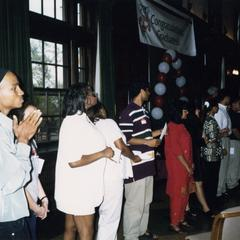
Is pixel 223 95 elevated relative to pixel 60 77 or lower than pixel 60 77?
lower

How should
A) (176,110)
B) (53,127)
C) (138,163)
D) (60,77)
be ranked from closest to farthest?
(138,163)
(176,110)
(53,127)
(60,77)

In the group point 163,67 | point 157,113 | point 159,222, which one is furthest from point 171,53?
point 159,222

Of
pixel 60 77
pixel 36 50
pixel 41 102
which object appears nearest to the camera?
pixel 36 50

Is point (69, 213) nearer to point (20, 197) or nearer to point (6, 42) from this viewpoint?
point (20, 197)

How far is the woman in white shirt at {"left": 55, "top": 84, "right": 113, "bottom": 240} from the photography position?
3061mm

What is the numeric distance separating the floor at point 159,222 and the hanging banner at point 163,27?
286cm

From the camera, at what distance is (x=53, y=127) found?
5.70 m

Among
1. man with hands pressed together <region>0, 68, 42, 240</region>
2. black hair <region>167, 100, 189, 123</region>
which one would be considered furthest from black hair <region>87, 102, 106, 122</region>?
man with hands pressed together <region>0, 68, 42, 240</region>

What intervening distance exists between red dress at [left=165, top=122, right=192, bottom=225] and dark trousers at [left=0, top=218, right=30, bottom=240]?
9.49 ft

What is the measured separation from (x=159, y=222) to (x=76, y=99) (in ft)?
9.29

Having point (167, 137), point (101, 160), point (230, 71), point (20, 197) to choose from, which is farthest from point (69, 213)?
point (230, 71)

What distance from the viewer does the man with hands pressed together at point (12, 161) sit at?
1.89 m

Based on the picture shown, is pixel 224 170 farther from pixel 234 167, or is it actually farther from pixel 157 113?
pixel 157 113

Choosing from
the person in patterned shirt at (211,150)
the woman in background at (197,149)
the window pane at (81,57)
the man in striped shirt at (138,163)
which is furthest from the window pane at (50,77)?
the person in patterned shirt at (211,150)
